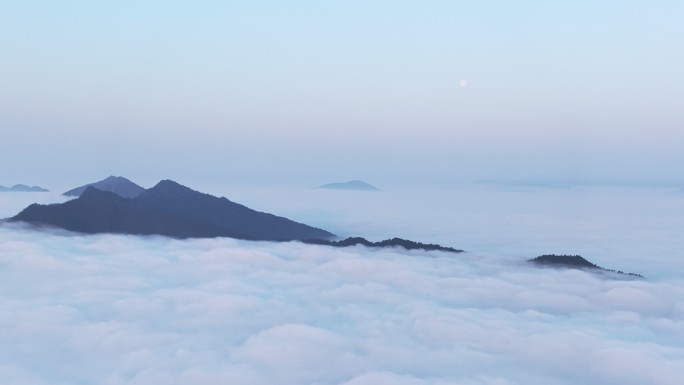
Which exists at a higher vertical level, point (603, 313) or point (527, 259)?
point (527, 259)

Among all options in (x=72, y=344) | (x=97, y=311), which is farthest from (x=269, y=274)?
(x=72, y=344)

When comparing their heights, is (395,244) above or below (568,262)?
above

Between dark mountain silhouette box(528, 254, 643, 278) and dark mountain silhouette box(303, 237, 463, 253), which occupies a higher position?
dark mountain silhouette box(303, 237, 463, 253)

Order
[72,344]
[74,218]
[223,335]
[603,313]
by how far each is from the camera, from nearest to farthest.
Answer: [72,344] < [223,335] < [603,313] < [74,218]

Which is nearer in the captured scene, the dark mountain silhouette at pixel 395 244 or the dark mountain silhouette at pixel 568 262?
the dark mountain silhouette at pixel 568 262

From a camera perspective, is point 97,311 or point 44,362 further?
point 97,311

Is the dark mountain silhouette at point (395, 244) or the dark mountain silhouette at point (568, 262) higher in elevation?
the dark mountain silhouette at point (395, 244)

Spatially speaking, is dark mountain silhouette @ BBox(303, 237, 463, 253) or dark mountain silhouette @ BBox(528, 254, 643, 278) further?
dark mountain silhouette @ BBox(303, 237, 463, 253)

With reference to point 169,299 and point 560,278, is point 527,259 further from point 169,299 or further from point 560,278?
point 169,299

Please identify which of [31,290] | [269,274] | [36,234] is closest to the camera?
[31,290]

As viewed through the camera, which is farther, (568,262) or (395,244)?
(395,244)

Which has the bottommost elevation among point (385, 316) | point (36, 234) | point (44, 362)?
point (44, 362)
